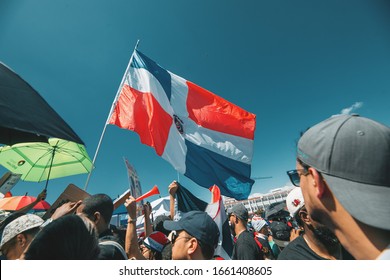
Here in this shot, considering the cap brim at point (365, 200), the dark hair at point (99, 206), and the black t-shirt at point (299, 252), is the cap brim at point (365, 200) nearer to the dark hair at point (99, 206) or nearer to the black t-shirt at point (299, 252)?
the black t-shirt at point (299, 252)

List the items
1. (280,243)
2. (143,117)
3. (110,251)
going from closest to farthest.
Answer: (110,251) < (280,243) < (143,117)

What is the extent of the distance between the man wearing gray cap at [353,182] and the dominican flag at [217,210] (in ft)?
7.89

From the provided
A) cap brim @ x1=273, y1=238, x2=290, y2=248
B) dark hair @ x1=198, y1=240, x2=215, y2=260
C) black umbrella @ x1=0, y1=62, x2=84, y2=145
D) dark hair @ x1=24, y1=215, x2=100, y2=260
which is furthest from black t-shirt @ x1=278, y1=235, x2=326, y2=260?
cap brim @ x1=273, y1=238, x2=290, y2=248

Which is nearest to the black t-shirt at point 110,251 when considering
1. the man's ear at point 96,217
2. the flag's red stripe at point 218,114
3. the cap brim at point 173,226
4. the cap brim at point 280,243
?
the man's ear at point 96,217

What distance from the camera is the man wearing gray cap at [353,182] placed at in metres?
0.79

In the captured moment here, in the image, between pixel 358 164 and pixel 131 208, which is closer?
pixel 358 164

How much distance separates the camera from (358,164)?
85cm

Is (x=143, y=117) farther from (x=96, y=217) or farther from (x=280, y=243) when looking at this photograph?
(x=280, y=243)

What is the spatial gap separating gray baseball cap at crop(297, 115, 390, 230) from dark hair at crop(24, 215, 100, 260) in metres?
1.37

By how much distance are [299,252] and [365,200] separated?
1363 millimetres

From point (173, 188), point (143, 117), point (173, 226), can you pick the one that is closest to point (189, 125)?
point (143, 117)

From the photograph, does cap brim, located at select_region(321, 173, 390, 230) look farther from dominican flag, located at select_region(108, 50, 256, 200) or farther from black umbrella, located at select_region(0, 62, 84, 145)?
dominican flag, located at select_region(108, 50, 256, 200)

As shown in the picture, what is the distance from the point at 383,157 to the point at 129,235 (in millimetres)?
2479
